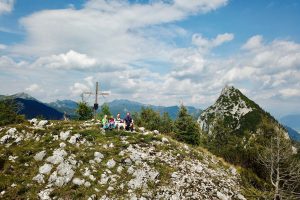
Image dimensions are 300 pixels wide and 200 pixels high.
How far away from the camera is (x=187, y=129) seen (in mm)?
77938

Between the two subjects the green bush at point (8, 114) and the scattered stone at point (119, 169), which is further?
the green bush at point (8, 114)

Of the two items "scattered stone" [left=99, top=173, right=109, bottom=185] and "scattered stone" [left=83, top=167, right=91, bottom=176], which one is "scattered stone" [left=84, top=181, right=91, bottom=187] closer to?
"scattered stone" [left=99, top=173, right=109, bottom=185]

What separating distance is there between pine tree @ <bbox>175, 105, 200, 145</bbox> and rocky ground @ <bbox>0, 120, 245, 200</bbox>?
137 ft

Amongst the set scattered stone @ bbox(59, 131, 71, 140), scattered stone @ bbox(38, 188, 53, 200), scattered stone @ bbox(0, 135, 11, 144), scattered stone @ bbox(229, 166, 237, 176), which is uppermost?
scattered stone @ bbox(59, 131, 71, 140)

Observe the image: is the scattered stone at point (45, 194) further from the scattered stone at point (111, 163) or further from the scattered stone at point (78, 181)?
the scattered stone at point (111, 163)

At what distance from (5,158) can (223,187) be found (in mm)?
21511

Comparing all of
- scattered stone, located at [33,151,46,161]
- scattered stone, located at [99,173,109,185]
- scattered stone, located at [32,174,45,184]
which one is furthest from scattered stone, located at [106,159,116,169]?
scattered stone, located at [33,151,46,161]

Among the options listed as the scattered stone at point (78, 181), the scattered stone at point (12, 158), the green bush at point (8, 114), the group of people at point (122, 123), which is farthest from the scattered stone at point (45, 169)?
the green bush at point (8, 114)

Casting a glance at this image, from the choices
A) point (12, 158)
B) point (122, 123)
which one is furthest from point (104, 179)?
point (122, 123)

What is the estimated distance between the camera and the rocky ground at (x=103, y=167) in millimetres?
24125

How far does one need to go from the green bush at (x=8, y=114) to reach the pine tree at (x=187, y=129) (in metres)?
41.0

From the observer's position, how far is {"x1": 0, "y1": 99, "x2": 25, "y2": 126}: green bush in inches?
1658

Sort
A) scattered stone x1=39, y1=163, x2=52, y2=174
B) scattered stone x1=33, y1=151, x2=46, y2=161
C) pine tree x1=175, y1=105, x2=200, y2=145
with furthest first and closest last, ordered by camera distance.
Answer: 1. pine tree x1=175, y1=105, x2=200, y2=145
2. scattered stone x1=33, y1=151, x2=46, y2=161
3. scattered stone x1=39, y1=163, x2=52, y2=174

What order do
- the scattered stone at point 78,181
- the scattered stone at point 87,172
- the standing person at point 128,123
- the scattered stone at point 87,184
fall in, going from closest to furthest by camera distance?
the scattered stone at point 87,184, the scattered stone at point 78,181, the scattered stone at point 87,172, the standing person at point 128,123
